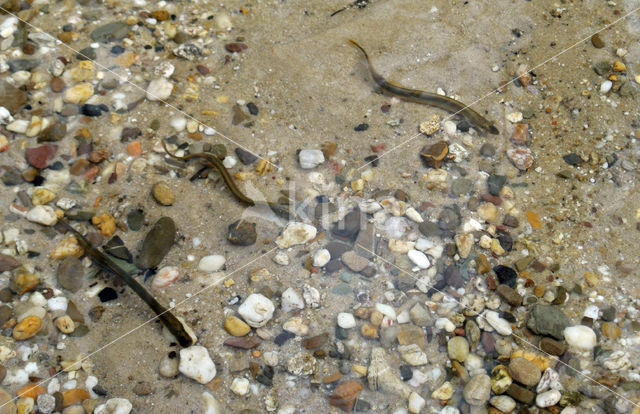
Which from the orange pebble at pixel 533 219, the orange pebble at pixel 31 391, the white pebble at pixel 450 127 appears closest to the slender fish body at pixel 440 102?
the white pebble at pixel 450 127

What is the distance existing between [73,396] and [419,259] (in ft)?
7.42

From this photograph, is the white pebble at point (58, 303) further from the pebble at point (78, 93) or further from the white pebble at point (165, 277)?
the pebble at point (78, 93)

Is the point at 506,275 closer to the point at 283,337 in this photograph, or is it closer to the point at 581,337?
the point at 581,337

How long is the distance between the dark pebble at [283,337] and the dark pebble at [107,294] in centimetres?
106

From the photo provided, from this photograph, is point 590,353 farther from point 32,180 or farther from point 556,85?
point 32,180

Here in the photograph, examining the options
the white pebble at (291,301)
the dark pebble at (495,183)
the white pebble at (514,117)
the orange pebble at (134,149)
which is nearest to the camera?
the white pebble at (291,301)

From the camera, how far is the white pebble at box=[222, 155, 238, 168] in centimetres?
385

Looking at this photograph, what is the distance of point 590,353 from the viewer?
3160 millimetres

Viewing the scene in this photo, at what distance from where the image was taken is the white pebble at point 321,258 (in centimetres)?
344

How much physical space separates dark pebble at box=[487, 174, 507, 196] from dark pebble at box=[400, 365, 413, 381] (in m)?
1.43

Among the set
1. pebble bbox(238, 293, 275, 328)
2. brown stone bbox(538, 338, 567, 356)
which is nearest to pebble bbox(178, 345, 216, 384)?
pebble bbox(238, 293, 275, 328)

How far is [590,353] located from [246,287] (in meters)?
2.15

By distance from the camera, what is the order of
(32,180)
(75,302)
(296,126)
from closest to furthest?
1. (75,302)
2. (32,180)
3. (296,126)

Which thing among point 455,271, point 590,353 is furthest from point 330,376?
point 590,353
